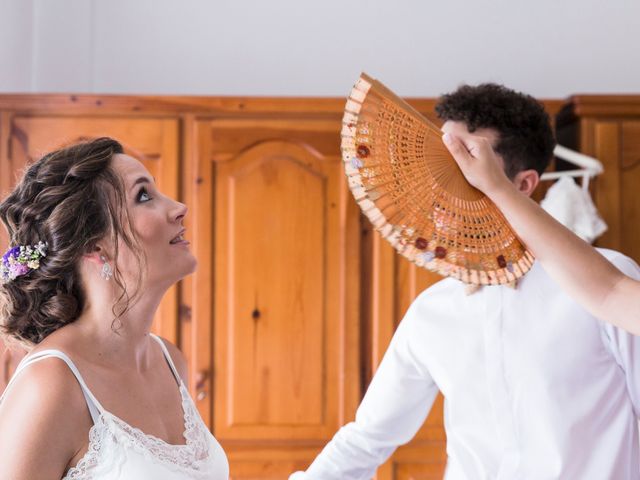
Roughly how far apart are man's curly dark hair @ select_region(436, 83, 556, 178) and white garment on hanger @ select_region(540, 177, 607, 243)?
2.77 feet

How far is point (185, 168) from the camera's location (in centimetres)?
240

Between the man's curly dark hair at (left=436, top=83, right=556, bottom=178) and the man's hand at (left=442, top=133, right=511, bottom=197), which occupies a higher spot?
the man's curly dark hair at (left=436, top=83, right=556, bottom=178)

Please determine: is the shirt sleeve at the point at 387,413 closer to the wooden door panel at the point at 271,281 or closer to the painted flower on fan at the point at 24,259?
the painted flower on fan at the point at 24,259

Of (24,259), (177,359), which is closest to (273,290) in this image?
(177,359)

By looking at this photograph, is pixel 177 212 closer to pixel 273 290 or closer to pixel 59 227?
pixel 59 227

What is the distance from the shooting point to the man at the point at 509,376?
1.24 metres

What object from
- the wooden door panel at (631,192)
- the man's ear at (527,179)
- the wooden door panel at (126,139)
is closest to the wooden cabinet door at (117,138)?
the wooden door panel at (126,139)

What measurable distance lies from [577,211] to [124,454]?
157cm

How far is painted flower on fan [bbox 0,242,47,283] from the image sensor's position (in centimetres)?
121

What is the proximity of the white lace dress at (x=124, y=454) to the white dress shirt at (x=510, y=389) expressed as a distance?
272 mm

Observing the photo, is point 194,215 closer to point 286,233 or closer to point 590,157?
point 286,233

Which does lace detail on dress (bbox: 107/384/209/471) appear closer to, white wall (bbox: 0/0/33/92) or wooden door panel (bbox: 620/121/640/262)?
wooden door panel (bbox: 620/121/640/262)

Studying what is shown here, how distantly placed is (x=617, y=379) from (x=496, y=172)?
0.52 metres

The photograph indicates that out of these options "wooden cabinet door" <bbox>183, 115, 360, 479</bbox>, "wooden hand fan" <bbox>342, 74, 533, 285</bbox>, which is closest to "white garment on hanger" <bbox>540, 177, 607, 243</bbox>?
"wooden cabinet door" <bbox>183, 115, 360, 479</bbox>
